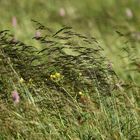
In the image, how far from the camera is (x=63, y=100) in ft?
16.9

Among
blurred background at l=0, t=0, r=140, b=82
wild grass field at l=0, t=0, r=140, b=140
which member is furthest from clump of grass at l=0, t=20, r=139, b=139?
blurred background at l=0, t=0, r=140, b=82

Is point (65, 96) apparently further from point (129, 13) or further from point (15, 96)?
point (129, 13)

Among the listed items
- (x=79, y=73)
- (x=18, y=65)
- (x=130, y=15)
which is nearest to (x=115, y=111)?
(x=79, y=73)

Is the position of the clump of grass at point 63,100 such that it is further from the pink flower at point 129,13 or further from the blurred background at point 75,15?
the pink flower at point 129,13

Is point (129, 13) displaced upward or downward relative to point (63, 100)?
upward

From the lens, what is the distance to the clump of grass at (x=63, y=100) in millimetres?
4855

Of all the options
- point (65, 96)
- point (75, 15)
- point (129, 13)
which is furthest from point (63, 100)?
point (75, 15)

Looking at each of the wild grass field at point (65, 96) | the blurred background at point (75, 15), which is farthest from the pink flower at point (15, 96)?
the blurred background at point (75, 15)

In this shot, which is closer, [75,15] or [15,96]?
[15,96]

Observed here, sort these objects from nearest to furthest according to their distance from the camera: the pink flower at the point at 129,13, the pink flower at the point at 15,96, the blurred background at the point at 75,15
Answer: the pink flower at the point at 15,96, the blurred background at the point at 75,15, the pink flower at the point at 129,13

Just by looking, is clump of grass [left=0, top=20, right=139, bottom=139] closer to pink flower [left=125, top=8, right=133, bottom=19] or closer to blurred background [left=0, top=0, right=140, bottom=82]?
blurred background [left=0, top=0, right=140, bottom=82]

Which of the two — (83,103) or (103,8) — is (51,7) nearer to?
(103,8)

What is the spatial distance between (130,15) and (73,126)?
7.22m

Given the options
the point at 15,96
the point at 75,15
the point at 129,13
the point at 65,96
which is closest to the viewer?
the point at 15,96
